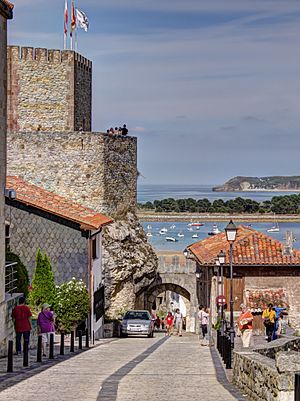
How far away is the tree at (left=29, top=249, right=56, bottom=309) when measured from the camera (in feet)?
109

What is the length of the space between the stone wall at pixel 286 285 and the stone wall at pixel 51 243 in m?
8.85

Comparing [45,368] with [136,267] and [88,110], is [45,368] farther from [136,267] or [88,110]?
[88,110]

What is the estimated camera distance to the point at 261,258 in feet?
134

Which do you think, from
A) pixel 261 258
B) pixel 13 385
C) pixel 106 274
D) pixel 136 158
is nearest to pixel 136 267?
pixel 106 274

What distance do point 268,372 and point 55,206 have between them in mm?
24384

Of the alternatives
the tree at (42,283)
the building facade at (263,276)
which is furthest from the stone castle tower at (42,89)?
the tree at (42,283)

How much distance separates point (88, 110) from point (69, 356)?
32.6m

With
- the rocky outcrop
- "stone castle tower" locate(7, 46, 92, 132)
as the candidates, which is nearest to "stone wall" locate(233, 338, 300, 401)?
the rocky outcrop

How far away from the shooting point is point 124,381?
16.1m

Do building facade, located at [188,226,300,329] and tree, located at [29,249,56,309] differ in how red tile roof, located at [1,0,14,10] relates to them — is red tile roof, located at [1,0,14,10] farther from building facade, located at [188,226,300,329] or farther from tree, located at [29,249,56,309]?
building facade, located at [188,226,300,329]

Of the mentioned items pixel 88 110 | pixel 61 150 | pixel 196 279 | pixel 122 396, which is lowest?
pixel 122 396

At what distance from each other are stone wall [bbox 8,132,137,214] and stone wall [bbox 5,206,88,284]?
10485mm

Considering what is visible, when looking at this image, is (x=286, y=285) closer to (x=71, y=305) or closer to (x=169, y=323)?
(x=169, y=323)

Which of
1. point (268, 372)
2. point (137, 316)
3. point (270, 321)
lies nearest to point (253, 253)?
point (137, 316)
